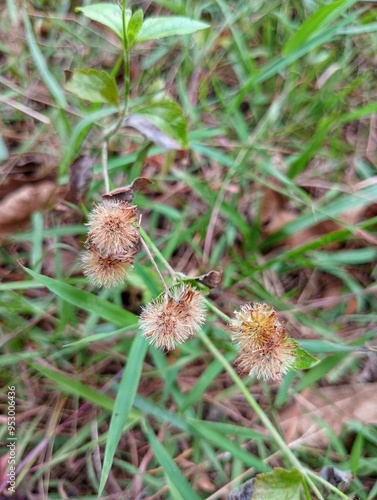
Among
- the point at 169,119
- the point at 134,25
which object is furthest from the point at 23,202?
the point at 134,25

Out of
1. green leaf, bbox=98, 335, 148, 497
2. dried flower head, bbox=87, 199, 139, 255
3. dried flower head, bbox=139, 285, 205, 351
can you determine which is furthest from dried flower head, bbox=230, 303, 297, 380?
green leaf, bbox=98, 335, 148, 497

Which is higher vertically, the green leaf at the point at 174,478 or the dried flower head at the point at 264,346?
the dried flower head at the point at 264,346

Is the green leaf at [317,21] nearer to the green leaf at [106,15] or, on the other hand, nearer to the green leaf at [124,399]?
the green leaf at [106,15]

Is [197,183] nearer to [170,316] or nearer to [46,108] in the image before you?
[46,108]

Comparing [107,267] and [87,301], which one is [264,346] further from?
[87,301]

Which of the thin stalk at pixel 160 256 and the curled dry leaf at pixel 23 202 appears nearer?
the thin stalk at pixel 160 256

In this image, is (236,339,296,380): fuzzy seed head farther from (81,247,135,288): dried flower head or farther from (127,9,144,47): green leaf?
(127,9,144,47): green leaf

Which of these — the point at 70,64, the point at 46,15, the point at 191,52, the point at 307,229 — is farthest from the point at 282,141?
the point at 46,15

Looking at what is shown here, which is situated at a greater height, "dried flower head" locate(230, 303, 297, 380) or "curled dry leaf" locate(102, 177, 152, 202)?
"curled dry leaf" locate(102, 177, 152, 202)

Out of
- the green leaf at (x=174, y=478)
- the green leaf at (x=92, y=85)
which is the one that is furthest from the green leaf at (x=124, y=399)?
the green leaf at (x=92, y=85)
